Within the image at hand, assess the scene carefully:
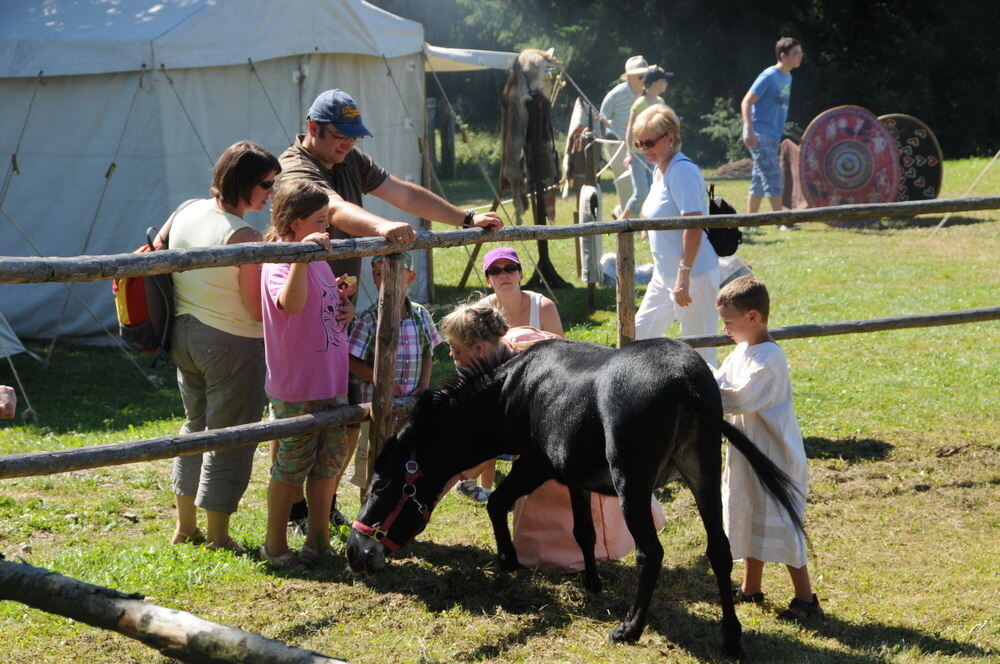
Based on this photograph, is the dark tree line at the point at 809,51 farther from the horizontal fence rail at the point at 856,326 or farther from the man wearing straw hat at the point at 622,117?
the horizontal fence rail at the point at 856,326

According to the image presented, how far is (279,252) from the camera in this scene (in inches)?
153

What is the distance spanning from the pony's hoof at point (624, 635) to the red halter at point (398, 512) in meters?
0.82

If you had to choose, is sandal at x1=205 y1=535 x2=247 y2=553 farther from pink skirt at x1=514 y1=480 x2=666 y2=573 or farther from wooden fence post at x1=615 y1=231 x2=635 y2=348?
wooden fence post at x1=615 y1=231 x2=635 y2=348

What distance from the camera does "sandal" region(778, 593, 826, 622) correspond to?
406 centimetres

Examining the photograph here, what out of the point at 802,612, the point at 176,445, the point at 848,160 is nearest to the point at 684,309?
the point at 802,612

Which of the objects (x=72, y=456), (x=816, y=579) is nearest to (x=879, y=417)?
(x=816, y=579)

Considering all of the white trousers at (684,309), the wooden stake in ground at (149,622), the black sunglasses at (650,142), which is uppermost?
the black sunglasses at (650,142)

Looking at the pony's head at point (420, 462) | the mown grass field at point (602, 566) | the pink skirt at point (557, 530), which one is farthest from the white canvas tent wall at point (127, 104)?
the pony's head at point (420, 462)

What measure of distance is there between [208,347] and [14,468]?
99 centimetres

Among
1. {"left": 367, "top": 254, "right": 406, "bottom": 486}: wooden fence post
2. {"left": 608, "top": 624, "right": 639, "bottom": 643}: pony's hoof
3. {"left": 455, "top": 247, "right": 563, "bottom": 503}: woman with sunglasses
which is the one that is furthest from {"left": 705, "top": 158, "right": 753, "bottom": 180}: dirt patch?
{"left": 608, "top": 624, "right": 639, "bottom": 643}: pony's hoof

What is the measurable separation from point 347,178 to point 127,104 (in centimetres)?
528

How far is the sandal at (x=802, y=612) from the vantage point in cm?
406

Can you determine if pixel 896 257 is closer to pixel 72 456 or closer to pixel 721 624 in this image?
pixel 721 624

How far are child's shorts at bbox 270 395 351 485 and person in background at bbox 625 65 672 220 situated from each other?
25.1ft
